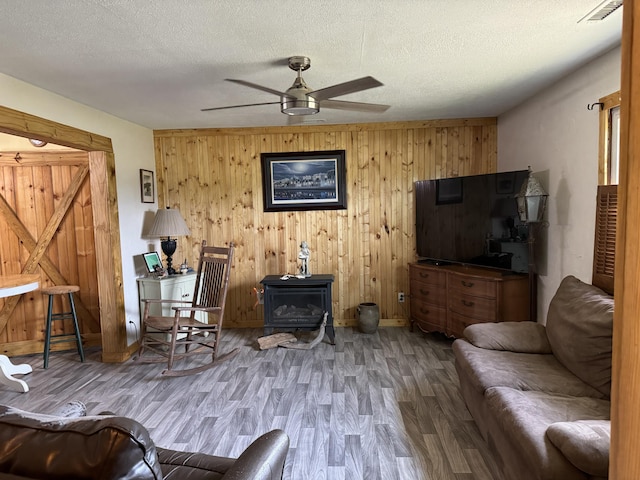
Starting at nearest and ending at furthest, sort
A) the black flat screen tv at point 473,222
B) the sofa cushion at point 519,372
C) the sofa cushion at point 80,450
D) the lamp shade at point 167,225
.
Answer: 1. the sofa cushion at point 80,450
2. the sofa cushion at point 519,372
3. the black flat screen tv at point 473,222
4. the lamp shade at point 167,225

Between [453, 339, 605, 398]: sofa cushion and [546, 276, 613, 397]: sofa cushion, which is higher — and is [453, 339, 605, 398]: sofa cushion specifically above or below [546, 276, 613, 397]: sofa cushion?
below

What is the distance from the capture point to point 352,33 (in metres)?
2.19

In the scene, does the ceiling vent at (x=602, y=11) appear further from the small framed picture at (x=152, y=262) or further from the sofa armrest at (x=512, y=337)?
the small framed picture at (x=152, y=262)

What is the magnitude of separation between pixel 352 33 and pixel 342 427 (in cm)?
241

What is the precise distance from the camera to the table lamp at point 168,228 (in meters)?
4.16

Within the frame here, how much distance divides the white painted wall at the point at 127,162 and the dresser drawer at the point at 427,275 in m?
3.02

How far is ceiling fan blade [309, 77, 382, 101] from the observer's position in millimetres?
2186

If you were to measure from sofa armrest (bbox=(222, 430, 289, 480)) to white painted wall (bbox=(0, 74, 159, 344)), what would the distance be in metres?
3.09

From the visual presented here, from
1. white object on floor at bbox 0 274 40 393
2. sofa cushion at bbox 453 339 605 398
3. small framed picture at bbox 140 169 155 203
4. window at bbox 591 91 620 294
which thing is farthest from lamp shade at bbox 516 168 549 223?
white object on floor at bbox 0 274 40 393

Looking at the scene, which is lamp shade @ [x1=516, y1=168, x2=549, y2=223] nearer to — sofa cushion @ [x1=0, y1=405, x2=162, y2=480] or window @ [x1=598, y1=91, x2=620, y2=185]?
window @ [x1=598, y1=91, x2=620, y2=185]

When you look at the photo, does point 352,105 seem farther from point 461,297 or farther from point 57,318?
point 57,318

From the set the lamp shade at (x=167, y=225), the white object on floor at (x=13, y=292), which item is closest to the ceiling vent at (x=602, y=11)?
the lamp shade at (x=167, y=225)

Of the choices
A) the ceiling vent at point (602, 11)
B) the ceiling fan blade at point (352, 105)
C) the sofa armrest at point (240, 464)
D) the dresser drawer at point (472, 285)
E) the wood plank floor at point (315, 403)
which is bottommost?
the wood plank floor at point (315, 403)

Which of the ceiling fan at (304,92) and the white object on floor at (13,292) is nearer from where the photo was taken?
the ceiling fan at (304,92)
